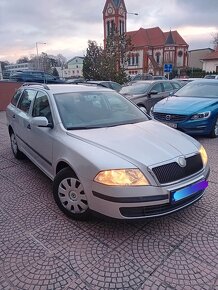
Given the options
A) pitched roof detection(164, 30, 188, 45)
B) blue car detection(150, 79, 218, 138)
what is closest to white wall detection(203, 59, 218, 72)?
pitched roof detection(164, 30, 188, 45)

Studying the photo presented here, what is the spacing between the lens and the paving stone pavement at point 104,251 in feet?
7.44

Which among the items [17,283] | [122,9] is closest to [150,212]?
[17,283]

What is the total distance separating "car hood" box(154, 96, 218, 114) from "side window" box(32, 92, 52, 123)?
3.73 m

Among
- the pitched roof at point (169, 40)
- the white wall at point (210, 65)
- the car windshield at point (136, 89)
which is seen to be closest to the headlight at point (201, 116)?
the car windshield at point (136, 89)

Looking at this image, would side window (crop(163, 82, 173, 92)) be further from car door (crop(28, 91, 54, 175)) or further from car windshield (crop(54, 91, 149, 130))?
car door (crop(28, 91, 54, 175))

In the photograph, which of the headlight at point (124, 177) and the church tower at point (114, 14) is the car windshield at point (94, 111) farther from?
the church tower at point (114, 14)

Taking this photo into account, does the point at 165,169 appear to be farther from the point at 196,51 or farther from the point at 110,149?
the point at 196,51

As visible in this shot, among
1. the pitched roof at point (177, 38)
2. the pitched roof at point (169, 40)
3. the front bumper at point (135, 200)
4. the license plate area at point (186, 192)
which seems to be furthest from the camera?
the pitched roof at point (177, 38)

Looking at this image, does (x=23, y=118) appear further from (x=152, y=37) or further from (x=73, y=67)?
(x=73, y=67)

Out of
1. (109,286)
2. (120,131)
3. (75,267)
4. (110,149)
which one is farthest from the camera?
(120,131)

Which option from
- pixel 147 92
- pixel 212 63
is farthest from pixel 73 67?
pixel 147 92

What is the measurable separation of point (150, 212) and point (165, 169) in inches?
18.1

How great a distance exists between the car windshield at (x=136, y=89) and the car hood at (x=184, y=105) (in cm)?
265

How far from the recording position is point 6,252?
265 cm
